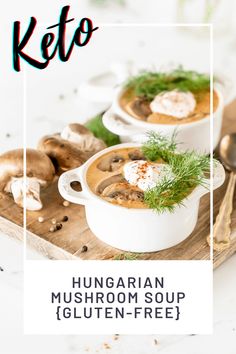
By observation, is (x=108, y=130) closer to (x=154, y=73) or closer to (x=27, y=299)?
(x=154, y=73)

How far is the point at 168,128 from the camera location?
2182mm

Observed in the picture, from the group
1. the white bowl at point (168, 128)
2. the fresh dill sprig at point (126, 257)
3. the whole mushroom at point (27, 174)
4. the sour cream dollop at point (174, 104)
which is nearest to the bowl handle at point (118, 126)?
the white bowl at point (168, 128)

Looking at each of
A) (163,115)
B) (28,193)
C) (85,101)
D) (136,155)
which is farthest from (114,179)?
(85,101)

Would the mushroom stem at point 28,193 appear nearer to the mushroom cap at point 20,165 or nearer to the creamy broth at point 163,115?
the mushroom cap at point 20,165

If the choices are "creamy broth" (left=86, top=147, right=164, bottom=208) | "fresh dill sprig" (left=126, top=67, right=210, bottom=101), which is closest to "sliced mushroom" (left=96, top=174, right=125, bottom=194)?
"creamy broth" (left=86, top=147, right=164, bottom=208)

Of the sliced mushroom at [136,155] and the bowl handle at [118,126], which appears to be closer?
the sliced mushroom at [136,155]

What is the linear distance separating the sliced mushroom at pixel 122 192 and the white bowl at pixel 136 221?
0.03 meters

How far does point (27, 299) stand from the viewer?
187cm

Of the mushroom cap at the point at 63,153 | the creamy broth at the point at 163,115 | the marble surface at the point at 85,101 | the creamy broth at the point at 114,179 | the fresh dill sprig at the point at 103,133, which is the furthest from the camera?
the fresh dill sprig at the point at 103,133

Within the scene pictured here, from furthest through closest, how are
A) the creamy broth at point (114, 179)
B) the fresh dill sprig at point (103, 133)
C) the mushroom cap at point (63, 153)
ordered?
the fresh dill sprig at point (103, 133)
the mushroom cap at point (63, 153)
the creamy broth at point (114, 179)

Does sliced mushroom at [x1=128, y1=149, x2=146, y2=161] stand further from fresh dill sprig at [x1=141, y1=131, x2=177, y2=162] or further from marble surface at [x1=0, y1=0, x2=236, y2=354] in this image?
marble surface at [x1=0, y1=0, x2=236, y2=354]

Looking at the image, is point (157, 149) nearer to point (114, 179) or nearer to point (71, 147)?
point (114, 179)

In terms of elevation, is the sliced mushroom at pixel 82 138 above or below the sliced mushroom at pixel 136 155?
below

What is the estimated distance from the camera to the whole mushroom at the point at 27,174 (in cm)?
203
